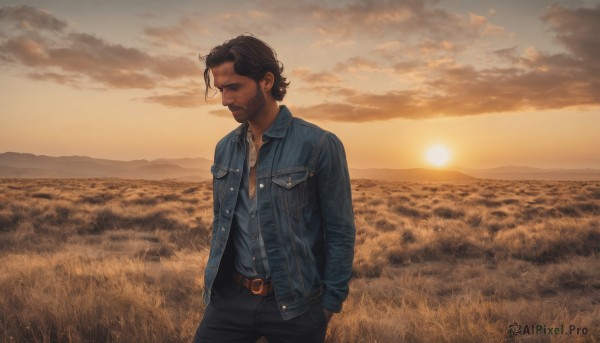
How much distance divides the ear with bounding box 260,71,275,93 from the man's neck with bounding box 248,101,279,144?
0.10 metres

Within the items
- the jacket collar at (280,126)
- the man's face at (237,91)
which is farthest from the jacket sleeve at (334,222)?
the man's face at (237,91)

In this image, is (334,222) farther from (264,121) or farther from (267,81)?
(267,81)

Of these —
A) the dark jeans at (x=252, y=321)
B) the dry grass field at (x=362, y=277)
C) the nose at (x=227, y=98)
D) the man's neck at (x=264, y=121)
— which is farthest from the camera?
the dry grass field at (x=362, y=277)

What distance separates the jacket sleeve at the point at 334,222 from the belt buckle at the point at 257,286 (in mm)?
341

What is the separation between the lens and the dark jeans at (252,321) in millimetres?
2256

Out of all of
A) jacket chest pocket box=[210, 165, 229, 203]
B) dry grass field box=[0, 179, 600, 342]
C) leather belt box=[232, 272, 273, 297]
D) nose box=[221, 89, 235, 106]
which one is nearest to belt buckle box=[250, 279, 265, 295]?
leather belt box=[232, 272, 273, 297]

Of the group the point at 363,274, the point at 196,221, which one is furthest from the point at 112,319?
the point at 196,221

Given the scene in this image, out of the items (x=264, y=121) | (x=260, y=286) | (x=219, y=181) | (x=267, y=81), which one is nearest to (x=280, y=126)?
(x=264, y=121)

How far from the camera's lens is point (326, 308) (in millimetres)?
2330

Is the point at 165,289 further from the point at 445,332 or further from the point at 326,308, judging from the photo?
the point at 326,308

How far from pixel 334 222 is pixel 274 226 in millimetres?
326

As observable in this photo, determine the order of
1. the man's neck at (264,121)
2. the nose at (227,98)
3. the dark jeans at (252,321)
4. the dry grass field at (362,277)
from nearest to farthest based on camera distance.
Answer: the dark jeans at (252,321) → the nose at (227,98) → the man's neck at (264,121) → the dry grass field at (362,277)

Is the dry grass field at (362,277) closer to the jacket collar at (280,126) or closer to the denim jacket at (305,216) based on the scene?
the denim jacket at (305,216)

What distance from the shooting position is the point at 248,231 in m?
2.39
